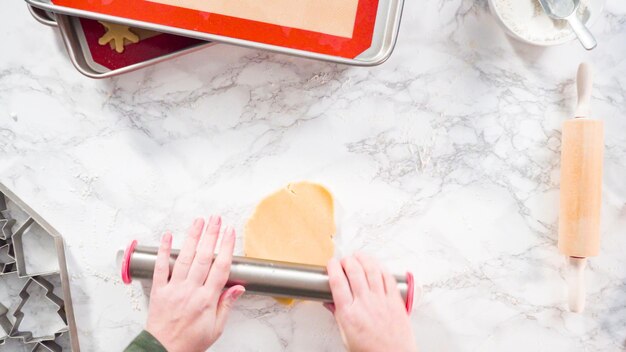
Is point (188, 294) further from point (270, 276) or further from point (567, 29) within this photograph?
point (567, 29)

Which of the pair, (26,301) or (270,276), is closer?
(270,276)

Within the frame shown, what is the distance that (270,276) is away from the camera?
805 mm

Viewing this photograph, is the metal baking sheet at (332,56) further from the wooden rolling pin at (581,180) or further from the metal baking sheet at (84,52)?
the wooden rolling pin at (581,180)

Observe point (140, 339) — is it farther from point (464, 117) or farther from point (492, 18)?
point (492, 18)

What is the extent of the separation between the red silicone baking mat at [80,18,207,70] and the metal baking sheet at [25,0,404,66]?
0.06 metres

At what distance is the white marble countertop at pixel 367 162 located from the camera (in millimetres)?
888

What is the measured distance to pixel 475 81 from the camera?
2.93ft

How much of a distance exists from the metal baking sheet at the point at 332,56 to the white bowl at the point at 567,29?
0.52 feet

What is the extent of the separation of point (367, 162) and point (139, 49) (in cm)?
40

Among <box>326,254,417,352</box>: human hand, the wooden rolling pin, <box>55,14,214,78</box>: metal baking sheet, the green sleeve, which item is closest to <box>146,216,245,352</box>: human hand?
the green sleeve

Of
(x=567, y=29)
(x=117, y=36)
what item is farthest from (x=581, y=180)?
(x=117, y=36)

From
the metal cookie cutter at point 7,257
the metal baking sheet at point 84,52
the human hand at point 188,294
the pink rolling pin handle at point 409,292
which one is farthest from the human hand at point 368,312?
the metal cookie cutter at point 7,257

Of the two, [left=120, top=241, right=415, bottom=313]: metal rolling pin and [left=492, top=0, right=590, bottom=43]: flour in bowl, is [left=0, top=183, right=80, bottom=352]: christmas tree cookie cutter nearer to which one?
[left=120, top=241, right=415, bottom=313]: metal rolling pin

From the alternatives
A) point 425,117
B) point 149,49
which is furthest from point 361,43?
point 149,49
